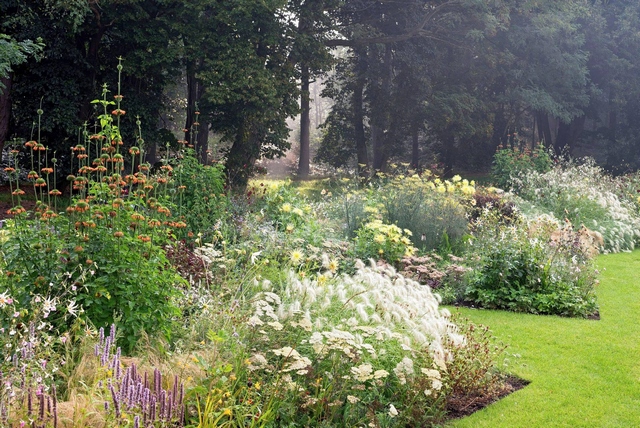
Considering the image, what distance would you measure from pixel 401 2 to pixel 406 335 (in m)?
18.5

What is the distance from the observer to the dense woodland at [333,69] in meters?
13.9

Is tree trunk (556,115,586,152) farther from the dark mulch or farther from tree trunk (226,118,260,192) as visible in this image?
the dark mulch

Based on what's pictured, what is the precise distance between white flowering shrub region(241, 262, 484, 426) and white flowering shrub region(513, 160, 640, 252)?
7.37 metres

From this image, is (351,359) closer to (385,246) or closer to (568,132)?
(385,246)

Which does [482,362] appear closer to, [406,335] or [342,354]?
[406,335]

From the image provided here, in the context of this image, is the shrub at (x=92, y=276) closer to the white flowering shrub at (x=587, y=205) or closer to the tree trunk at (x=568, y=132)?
the white flowering shrub at (x=587, y=205)

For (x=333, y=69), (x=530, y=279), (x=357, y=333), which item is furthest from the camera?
(x=333, y=69)

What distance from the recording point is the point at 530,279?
726cm

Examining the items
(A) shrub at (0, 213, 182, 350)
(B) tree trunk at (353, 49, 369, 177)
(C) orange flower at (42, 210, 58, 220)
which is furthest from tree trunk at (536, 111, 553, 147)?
(C) orange flower at (42, 210, 58, 220)

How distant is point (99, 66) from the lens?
15.0 m

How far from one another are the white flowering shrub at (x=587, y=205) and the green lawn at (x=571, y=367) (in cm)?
396

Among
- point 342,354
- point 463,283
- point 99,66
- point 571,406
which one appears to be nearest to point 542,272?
point 463,283

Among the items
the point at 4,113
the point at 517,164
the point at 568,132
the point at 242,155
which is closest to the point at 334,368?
the point at 242,155

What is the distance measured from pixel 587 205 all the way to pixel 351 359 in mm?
9745
